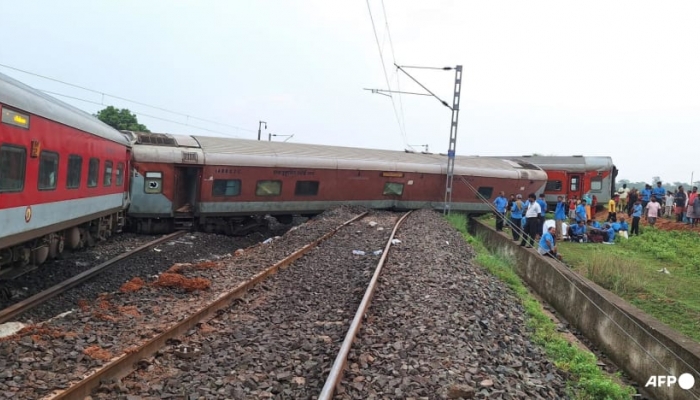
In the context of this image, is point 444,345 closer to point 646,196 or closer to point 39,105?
point 39,105

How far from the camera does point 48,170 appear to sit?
799 centimetres

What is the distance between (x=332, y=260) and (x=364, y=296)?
3.46 metres

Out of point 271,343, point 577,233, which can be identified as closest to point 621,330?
point 271,343

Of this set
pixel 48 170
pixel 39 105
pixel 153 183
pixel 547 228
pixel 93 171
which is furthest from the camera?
pixel 153 183

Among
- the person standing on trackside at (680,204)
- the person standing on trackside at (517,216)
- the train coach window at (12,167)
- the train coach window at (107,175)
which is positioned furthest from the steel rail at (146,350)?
the person standing on trackside at (680,204)

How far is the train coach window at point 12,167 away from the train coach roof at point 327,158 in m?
8.89

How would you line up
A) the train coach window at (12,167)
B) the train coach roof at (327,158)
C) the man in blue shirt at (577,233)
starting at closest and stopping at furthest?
the train coach window at (12,167)
the train coach roof at (327,158)
the man in blue shirt at (577,233)

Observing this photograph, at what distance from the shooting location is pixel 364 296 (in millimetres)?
7156

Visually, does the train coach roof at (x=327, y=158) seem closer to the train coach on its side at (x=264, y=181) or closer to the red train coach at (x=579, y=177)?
the train coach on its side at (x=264, y=181)

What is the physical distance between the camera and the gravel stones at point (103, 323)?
466cm

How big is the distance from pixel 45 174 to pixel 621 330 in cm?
884

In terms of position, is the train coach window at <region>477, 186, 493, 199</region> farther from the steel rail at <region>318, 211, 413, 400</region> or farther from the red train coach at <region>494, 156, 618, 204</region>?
the steel rail at <region>318, 211, 413, 400</region>

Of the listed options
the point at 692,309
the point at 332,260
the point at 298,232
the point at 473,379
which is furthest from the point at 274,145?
the point at 473,379

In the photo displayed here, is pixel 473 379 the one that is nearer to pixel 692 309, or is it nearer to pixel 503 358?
pixel 503 358
